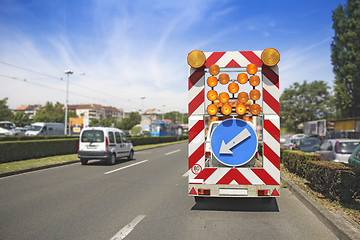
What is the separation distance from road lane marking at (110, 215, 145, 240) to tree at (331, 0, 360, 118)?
3819 centimetres

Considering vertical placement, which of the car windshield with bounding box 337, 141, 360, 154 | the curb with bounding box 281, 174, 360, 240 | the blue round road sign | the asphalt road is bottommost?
the asphalt road

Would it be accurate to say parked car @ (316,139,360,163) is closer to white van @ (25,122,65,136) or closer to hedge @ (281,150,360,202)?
hedge @ (281,150,360,202)

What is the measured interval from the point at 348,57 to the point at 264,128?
38.4 metres

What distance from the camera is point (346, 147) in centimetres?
1059

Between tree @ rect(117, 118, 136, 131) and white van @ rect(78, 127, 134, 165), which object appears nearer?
white van @ rect(78, 127, 134, 165)

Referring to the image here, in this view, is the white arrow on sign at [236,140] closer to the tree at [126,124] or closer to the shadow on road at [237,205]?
the shadow on road at [237,205]

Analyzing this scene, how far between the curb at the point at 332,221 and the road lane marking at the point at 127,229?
3.04 m

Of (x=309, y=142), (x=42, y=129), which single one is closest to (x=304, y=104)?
(x=309, y=142)

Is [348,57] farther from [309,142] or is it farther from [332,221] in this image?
[332,221]

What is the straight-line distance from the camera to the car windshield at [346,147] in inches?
411

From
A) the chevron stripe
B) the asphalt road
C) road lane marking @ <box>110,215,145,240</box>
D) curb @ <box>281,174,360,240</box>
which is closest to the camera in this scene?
curb @ <box>281,174,360,240</box>

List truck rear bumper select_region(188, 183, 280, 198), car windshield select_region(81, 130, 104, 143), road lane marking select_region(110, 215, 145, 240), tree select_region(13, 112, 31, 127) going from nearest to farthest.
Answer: road lane marking select_region(110, 215, 145, 240)
truck rear bumper select_region(188, 183, 280, 198)
car windshield select_region(81, 130, 104, 143)
tree select_region(13, 112, 31, 127)

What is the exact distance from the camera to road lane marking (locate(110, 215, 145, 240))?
435 centimetres

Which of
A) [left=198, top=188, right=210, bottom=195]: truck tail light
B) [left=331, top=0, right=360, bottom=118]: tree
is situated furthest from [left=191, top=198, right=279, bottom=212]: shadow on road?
[left=331, top=0, right=360, bottom=118]: tree
